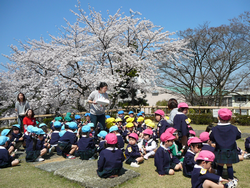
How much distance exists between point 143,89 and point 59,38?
7164 mm

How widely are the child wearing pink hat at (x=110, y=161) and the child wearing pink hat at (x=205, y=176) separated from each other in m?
1.43

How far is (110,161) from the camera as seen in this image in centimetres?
351

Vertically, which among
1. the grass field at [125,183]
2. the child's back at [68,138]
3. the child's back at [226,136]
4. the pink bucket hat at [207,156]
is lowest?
the grass field at [125,183]

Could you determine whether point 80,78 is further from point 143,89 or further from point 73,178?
point 73,178

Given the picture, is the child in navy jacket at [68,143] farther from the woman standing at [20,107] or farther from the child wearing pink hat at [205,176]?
the child wearing pink hat at [205,176]

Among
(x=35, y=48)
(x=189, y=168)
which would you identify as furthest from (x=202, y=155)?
(x=35, y=48)

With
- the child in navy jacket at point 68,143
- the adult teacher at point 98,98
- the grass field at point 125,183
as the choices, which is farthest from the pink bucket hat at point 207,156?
the child in navy jacket at point 68,143

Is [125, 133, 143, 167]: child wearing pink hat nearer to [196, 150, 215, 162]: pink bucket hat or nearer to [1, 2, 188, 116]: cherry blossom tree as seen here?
[196, 150, 215, 162]: pink bucket hat

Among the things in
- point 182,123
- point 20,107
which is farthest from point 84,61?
point 182,123

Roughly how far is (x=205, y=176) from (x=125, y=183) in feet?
4.78

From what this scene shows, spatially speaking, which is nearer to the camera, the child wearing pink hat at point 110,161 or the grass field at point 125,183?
the grass field at point 125,183

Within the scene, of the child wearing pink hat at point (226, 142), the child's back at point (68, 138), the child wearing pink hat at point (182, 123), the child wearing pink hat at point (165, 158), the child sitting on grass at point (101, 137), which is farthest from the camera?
the child's back at point (68, 138)

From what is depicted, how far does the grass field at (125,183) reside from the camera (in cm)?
337

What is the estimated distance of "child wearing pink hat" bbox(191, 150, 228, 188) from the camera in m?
2.40
